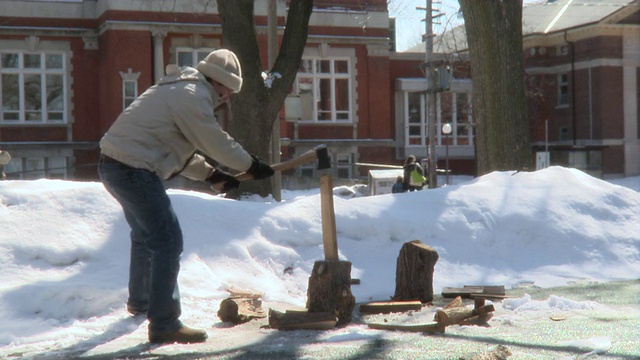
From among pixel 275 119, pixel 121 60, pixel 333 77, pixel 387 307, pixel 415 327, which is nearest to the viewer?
pixel 415 327

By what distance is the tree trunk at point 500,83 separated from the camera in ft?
39.6

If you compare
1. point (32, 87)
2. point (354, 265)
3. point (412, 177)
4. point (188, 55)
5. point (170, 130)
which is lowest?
point (354, 265)

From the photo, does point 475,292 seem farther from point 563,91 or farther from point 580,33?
point 563,91

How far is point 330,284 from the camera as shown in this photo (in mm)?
6141

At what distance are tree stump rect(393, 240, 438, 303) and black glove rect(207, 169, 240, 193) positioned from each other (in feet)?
5.39

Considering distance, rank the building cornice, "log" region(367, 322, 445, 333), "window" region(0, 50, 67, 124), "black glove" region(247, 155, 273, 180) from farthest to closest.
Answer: the building cornice
"window" region(0, 50, 67, 124)
"black glove" region(247, 155, 273, 180)
"log" region(367, 322, 445, 333)

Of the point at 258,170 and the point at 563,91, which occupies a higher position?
the point at 563,91

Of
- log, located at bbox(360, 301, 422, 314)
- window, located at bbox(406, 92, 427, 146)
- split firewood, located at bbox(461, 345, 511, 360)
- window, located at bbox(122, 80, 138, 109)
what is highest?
window, located at bbox(122, 80, 138, 109)

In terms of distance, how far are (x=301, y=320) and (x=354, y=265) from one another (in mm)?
2183

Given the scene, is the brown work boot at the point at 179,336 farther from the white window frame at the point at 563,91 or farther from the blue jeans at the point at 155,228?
the white window frame at the point at 563,91

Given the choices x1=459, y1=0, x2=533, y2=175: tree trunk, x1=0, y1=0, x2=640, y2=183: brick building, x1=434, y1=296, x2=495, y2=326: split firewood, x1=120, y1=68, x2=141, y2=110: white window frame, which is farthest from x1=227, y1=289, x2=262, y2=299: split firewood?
x1=120, y1=68, x2=141, y2=110: white window frame

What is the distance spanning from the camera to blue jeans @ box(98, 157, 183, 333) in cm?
534

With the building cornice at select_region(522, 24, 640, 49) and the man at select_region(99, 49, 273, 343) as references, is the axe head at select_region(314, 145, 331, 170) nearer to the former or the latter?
the man at select_region(99, 49, 273, 343)

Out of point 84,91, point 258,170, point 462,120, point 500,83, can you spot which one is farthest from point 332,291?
point 462,120
